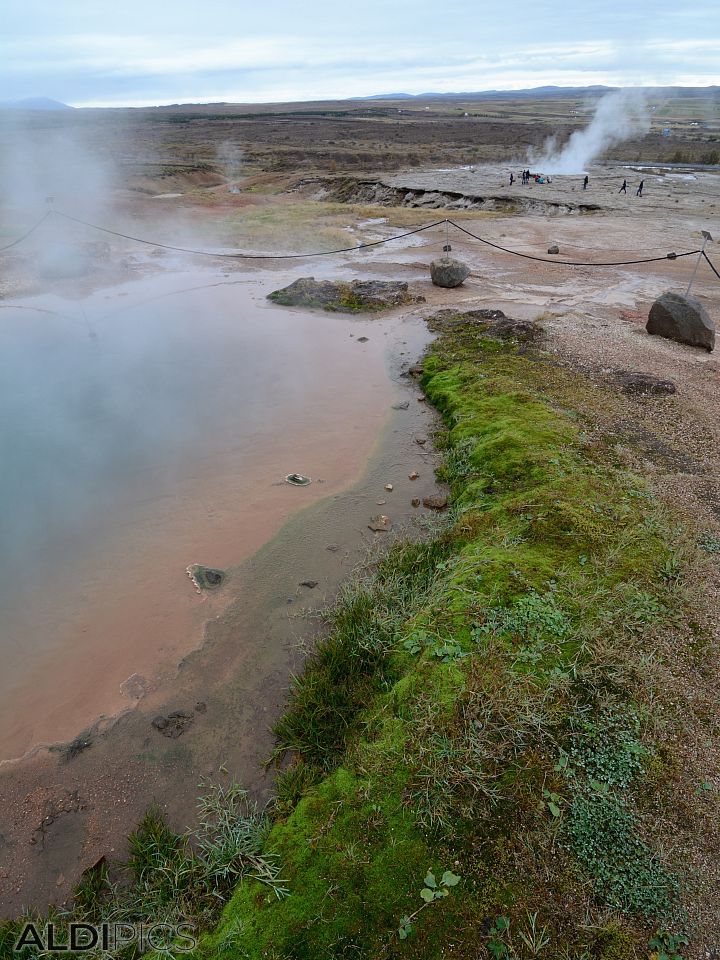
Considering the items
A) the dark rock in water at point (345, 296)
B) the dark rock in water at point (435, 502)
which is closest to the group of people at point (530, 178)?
the dark rock in water at point (345, 296)

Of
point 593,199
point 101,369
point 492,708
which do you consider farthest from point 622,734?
point 593,199

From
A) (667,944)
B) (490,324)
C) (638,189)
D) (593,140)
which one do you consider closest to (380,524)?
→ (667,944)

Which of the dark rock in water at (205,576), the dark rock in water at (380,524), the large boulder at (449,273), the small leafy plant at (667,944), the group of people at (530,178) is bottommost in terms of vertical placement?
the dark rock in water at (205,576)

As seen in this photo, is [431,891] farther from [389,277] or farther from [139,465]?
[389,277]

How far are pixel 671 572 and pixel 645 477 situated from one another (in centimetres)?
184

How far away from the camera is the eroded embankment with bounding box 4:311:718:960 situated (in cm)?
288

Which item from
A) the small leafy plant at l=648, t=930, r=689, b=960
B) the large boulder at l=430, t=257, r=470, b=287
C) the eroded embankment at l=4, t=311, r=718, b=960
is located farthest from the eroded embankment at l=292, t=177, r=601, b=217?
the small leafy plant at l=648, t=930, r=689, b=960

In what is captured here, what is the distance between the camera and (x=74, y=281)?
1558cm

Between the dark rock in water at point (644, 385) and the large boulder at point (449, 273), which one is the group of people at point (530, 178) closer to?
the large boulder at point (449, 273)

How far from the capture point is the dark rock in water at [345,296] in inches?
555

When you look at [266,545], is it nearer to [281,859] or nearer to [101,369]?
[281,859]

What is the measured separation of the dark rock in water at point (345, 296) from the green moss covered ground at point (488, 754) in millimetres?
9566

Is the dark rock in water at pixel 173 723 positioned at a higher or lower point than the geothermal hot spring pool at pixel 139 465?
lower

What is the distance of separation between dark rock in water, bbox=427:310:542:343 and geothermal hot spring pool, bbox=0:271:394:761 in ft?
4.34
